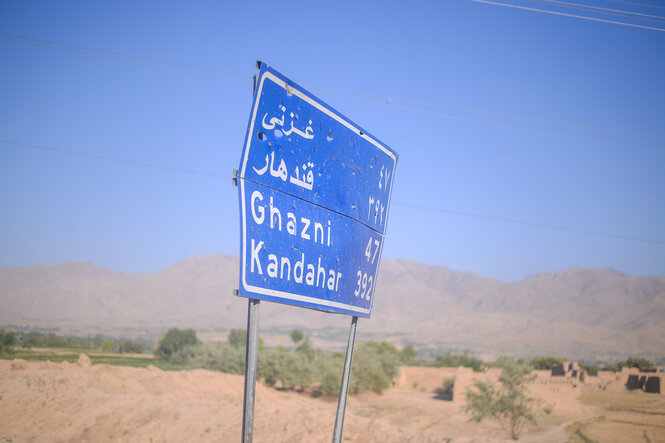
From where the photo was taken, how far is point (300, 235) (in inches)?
143

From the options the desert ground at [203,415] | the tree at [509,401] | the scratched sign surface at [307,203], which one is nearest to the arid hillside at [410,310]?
the desert ground at [203,415]

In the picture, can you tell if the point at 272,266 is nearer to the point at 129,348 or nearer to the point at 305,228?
the point at 305,228

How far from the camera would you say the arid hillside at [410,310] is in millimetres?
102312

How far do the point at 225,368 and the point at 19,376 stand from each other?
2500 cm

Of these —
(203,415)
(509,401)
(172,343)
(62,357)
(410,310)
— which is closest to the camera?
(203,415)

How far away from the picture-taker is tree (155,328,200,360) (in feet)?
233

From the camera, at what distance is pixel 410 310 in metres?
150

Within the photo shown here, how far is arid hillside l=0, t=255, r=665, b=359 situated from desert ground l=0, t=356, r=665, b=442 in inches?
2658

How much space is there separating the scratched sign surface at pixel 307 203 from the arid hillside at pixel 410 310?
3706 inches

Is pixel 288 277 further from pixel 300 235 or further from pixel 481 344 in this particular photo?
pixel 481 344

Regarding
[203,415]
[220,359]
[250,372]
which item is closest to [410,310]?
[220,359]

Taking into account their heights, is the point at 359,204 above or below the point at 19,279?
above

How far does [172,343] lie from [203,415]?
190 ft

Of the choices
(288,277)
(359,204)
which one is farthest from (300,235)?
(359,204)
